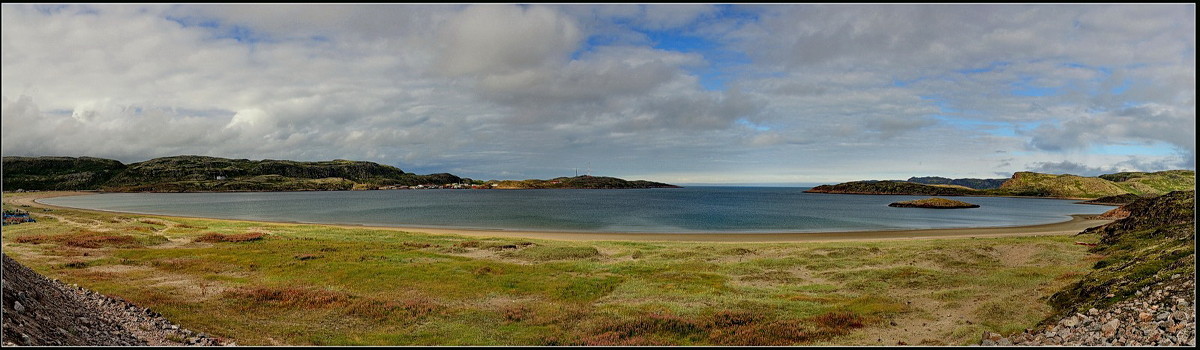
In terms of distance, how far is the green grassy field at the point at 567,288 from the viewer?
25625mm

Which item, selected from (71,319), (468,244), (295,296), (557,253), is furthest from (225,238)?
(71,319)

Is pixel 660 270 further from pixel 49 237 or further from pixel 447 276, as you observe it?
pixel 49 237

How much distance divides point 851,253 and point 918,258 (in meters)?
6.59

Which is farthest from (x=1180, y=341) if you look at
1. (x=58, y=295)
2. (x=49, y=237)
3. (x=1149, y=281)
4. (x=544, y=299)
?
(x=49, y=237)

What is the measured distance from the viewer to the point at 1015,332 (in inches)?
961

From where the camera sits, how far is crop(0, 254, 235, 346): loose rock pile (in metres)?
17.4

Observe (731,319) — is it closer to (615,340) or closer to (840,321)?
(840,321)

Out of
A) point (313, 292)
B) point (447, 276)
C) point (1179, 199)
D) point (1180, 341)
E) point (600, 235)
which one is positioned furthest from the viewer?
point (600, 235)

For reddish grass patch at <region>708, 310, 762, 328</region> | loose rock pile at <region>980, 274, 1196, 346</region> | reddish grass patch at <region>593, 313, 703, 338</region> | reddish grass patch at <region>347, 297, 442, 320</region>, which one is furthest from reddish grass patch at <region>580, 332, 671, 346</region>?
loose rock pile at <region>980, 274, 1196, 346</region>

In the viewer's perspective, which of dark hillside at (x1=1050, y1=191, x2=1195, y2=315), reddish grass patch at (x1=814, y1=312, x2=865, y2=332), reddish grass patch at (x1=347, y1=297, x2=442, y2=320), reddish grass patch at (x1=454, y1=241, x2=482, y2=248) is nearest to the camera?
dark hillside at (x1=1050, y1=191, x2=1195, y2=315)

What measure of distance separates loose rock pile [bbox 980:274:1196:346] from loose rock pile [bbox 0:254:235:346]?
112 ft

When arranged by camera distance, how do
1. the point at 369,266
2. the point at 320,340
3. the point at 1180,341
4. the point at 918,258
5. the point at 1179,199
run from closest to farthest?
the point at 1180,341, the point at 320,340, the point at 369,266, the point at 918,258, the point at 1179,199

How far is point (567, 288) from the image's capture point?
123 ft

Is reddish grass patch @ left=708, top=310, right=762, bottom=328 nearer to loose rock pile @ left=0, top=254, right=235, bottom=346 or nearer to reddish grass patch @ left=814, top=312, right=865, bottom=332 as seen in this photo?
reddish grass patch @ left=814, top=312, right=865, bottom=332
